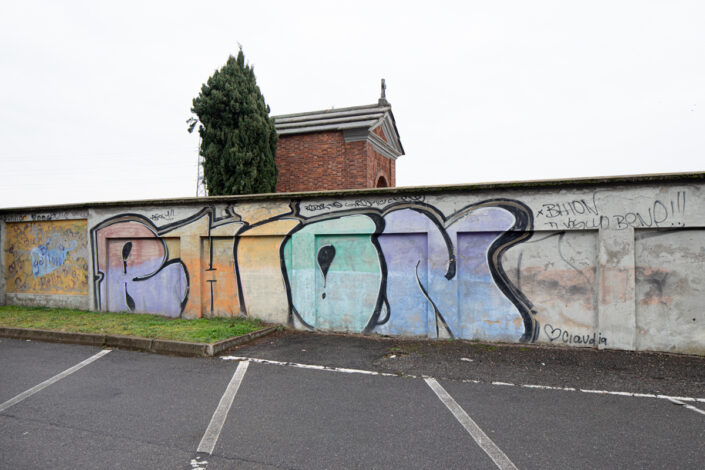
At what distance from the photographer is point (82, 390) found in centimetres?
489

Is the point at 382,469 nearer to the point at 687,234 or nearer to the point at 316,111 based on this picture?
the point at 687,234

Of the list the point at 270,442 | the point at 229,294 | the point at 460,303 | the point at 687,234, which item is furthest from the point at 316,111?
the point at 270,442

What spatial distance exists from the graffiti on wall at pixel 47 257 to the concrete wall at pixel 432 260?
0.13 m

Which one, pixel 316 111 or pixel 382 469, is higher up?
pixel 316 111

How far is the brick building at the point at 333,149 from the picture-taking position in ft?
50.9

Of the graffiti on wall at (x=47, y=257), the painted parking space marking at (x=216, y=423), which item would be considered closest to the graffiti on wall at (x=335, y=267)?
the graffiti on wall at (x=47, y=257)

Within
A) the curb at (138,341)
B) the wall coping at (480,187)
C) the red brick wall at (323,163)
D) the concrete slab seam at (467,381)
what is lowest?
the concrete slab seam at (467,381)

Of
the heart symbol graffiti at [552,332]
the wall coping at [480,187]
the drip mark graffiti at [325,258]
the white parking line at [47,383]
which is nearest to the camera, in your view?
the white parking line at [47,383]

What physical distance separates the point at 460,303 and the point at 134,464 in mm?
5616

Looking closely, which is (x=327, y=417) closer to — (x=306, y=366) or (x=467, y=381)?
(x=306, y=366)

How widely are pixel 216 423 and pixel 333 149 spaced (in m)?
13.0

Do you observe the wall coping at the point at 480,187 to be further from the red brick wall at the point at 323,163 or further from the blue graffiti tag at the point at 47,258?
the red brick wall at the point at 323,163

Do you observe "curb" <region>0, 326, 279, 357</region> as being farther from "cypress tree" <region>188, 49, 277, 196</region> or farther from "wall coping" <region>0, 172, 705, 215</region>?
"cypress tree" <region>188, 49, 277, 196</region>

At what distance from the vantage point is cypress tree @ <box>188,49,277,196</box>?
14016mm
